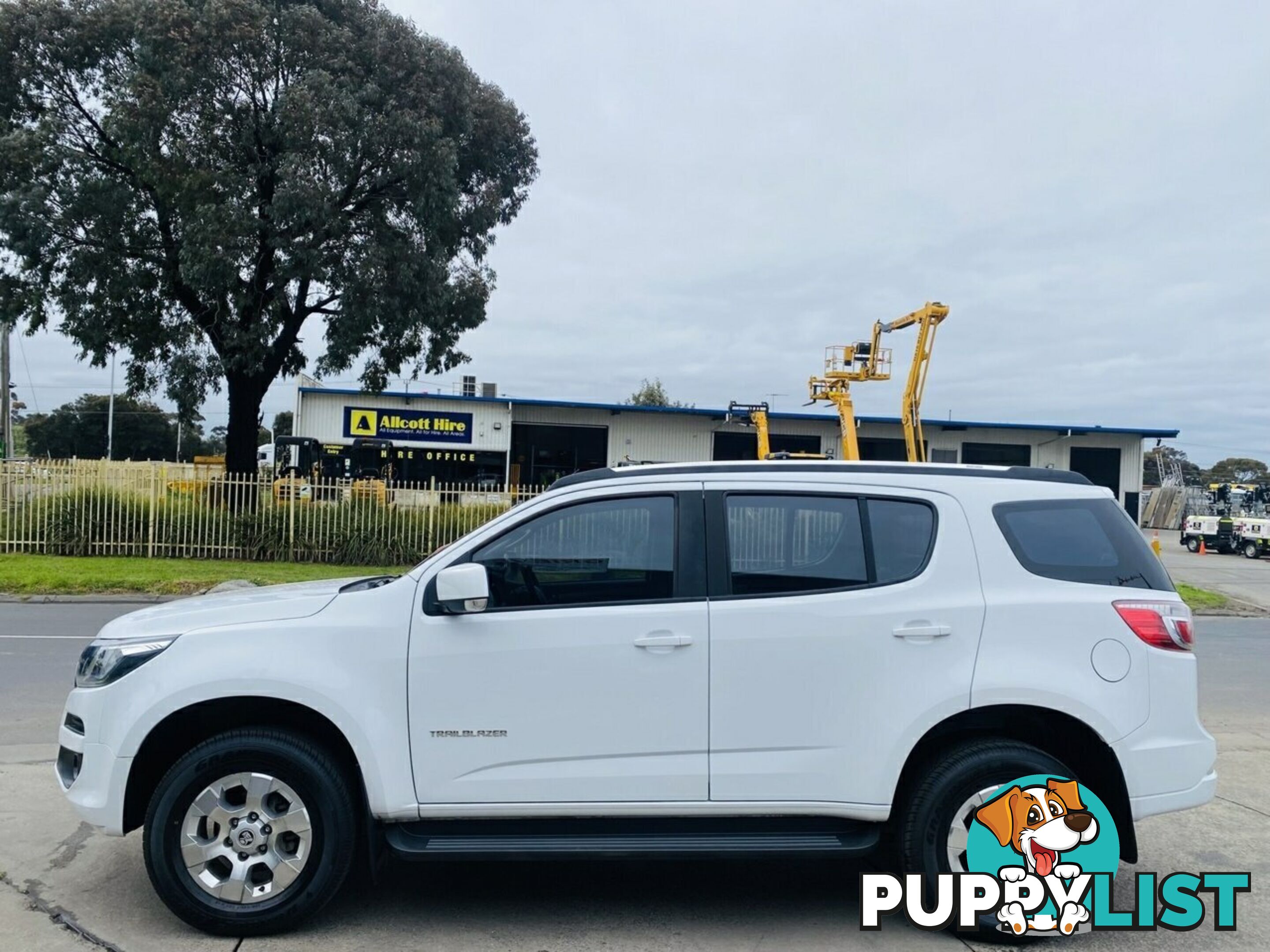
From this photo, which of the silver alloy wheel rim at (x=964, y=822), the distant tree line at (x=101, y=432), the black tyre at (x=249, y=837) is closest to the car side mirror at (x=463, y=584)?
the black tyre at (x=249, y=837)

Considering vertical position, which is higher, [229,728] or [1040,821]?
[229,728]

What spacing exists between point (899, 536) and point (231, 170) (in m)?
18.3

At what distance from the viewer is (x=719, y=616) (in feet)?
13.5

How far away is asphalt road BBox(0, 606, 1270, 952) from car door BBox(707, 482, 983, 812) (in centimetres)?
69

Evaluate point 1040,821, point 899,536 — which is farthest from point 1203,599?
point 899,536

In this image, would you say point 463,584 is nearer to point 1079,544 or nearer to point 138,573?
point 1079,544

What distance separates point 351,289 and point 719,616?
1757cm

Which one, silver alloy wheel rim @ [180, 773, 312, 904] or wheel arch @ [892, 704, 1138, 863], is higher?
wheel arch @ [892, 704, 1138, 863]

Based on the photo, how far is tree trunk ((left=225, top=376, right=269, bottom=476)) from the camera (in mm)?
22594

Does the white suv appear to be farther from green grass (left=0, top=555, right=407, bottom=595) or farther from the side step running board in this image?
green grass (left=0, top=555, right=407, bottom=595)

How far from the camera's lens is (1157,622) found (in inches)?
165

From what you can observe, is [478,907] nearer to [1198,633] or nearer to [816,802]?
[816,802]

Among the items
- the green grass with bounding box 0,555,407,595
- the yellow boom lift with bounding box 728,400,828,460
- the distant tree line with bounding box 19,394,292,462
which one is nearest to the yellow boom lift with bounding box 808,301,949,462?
the yellow boom lift with bounding box 728,400,828,460

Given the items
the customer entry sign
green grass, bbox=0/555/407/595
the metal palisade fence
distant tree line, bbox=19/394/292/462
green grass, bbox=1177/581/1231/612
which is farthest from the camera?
distant tree line, bbox=19/394/292/462
